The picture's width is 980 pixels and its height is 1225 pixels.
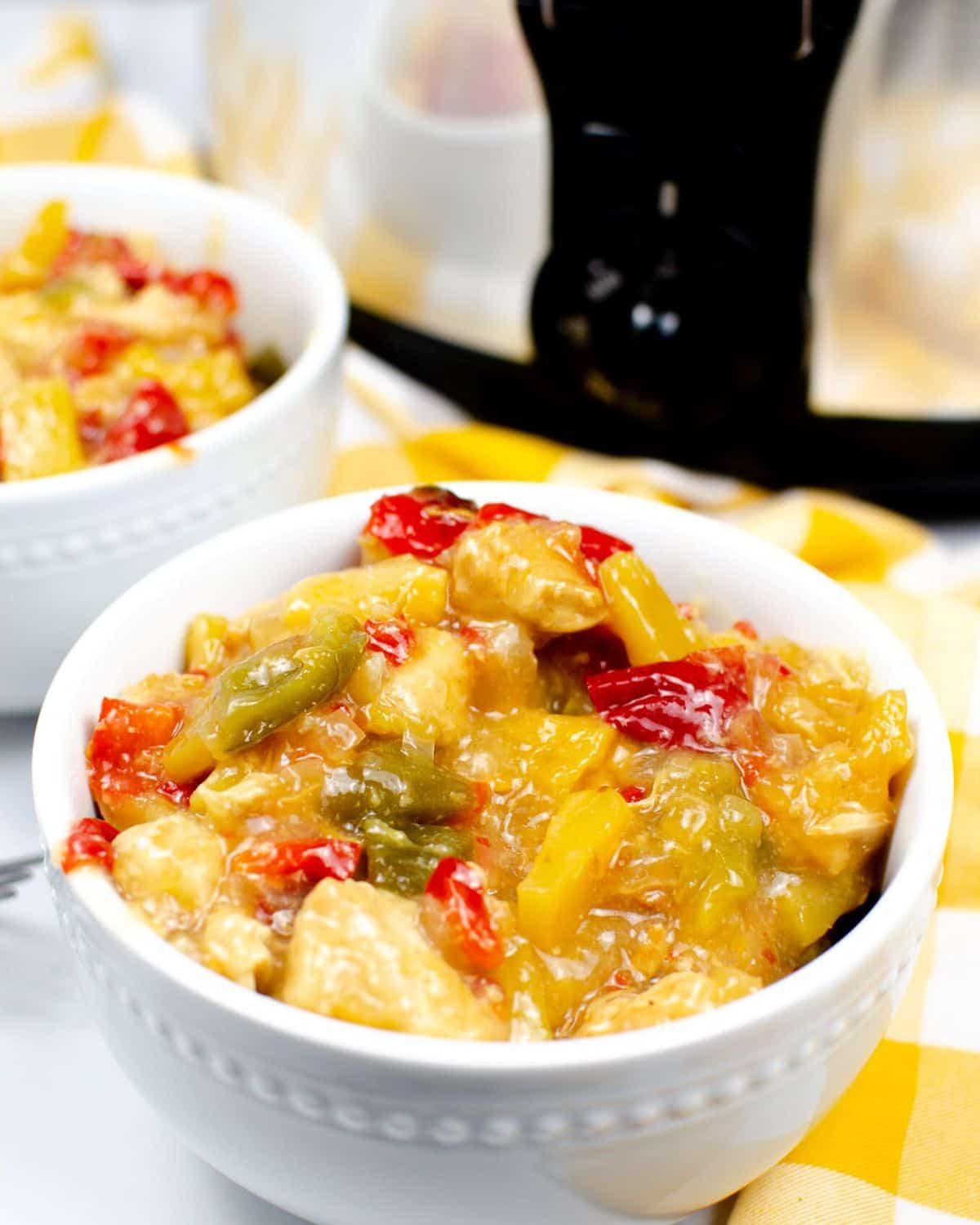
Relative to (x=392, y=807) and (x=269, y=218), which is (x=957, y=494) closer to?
(x=269, y=218)

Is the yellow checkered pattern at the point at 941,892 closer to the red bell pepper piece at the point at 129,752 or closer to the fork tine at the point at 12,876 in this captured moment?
the red bell pepper piece at the point at 129,752

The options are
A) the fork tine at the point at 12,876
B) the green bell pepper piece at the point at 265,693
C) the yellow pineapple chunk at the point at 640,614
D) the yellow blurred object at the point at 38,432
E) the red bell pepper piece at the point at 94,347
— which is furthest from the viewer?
the red bell pepper piece at the point at 94,347

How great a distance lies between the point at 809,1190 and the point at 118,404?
1.06 meters

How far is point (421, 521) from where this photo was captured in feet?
4.42

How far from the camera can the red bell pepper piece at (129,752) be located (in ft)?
3.78

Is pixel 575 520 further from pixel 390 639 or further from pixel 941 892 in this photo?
pixel 941 892

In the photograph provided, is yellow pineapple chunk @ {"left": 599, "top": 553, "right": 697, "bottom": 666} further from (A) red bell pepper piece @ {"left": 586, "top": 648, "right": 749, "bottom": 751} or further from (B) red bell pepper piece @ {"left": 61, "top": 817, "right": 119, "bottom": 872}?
(B) red bell pepper piece @ {"left": 61, "top": 817, "right": 119, "bottom": 872}

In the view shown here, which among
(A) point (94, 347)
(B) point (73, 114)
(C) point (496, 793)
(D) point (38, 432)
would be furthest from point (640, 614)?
(B) point (73, 114)

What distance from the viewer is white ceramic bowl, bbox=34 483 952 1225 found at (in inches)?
35.4

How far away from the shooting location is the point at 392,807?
1.11m

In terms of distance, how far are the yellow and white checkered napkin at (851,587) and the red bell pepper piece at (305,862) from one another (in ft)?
1.33

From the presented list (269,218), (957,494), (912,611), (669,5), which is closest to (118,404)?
(269,218)

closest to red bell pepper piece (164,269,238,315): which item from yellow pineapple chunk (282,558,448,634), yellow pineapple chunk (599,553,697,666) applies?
yellow pineapple chunk (282,558,448,634)

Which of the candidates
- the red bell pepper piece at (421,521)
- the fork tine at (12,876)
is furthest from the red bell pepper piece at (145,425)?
the fork tine at (12,876)
